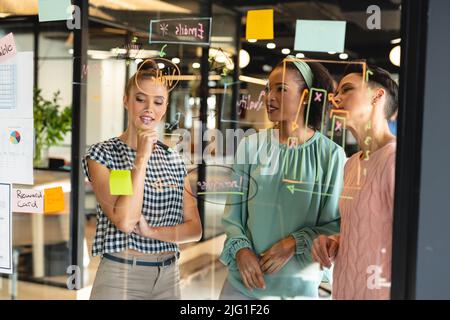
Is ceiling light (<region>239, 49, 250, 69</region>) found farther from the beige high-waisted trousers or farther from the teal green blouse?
the beige high-waisted trousers

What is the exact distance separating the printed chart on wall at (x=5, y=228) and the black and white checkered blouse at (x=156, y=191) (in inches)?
19.2

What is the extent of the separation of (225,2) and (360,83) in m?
0.56

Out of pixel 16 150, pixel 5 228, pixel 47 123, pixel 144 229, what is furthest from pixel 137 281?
pixel 47 123

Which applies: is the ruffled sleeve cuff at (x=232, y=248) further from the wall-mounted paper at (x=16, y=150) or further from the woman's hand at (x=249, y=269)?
the wall-mounted paper at (x=16, y=150)

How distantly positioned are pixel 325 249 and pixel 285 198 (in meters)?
0.22

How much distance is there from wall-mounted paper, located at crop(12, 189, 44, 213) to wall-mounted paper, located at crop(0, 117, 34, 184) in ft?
0.15

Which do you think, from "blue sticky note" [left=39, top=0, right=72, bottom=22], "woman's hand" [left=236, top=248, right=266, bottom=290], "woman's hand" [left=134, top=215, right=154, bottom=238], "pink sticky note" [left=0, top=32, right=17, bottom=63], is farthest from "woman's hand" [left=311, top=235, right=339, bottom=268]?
"pink sticky note" [left=0, top=32, right=17, bottom=63]

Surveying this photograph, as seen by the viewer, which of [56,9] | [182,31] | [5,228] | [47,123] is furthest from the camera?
[47,123]

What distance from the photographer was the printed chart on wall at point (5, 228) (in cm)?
225

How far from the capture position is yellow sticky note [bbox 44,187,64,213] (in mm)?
2230

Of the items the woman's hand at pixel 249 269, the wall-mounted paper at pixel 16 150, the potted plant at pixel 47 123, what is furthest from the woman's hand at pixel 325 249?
the potted plant at pixel 47 123

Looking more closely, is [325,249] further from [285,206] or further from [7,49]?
[7,49]

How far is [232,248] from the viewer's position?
1975mm

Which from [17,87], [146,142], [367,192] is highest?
[17,87]
